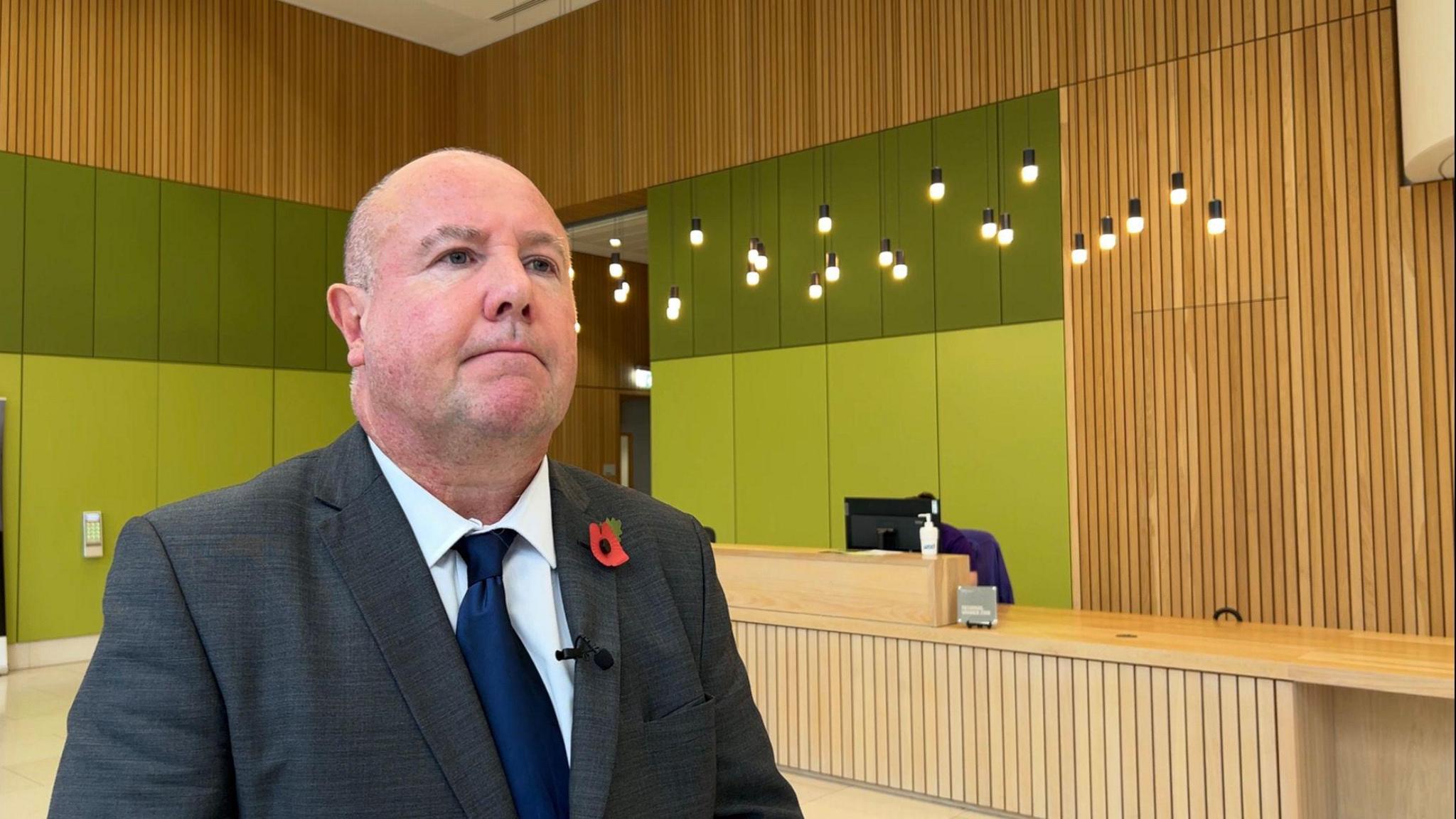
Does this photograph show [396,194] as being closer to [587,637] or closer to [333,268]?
[587,637]

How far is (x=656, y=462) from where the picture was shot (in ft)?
33.0

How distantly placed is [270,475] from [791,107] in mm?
8273

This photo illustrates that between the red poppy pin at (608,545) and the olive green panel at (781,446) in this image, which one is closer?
the red poppy pin at (608,545)

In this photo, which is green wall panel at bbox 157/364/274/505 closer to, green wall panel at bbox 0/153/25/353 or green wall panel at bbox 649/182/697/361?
green wall panel at bbox 0/153/25/353

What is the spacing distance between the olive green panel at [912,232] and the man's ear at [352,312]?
23.4 feet

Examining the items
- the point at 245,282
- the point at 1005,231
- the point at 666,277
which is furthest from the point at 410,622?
the point at 245,282

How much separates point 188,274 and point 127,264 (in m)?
0.51

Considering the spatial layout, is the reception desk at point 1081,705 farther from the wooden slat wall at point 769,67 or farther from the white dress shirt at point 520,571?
the wooden slat wall at point 769,67

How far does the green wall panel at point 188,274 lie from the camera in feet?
30.8

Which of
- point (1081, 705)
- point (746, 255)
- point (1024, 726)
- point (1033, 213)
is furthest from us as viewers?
point (746, 255)

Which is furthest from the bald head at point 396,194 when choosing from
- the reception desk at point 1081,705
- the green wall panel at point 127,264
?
the green wall panel at point 127,264

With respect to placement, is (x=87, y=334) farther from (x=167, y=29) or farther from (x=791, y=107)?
(x=791, y=107)

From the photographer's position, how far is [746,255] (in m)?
9.29

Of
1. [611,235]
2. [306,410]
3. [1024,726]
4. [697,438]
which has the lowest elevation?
[1024,726]
